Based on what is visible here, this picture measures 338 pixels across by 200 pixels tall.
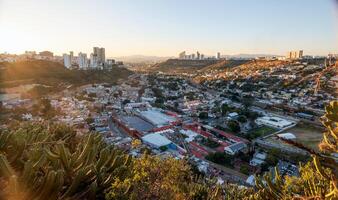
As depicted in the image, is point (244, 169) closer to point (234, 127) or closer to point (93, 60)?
point (234, 127)

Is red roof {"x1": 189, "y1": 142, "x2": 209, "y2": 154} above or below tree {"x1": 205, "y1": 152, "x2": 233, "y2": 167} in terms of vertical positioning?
below

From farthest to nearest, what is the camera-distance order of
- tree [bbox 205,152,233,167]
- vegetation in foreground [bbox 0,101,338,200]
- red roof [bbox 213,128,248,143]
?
1. red roof [bbox 213,128,248,143]
2. tree [bbox 205,152,233,167]
3. vegetation in foreground [bbox 0,101,338,200]

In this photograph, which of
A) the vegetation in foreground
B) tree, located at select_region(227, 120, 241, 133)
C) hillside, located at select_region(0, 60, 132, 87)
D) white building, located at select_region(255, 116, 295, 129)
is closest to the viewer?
the vegetation in foreground

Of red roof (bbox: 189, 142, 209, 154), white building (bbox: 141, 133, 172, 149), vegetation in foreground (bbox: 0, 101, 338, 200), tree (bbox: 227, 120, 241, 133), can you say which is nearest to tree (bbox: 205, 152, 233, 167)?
red roof (bbox: 189, 142, 209, 154)

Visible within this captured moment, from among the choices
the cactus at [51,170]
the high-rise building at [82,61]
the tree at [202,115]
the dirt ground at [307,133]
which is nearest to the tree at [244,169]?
the dirt ground at [307,133]

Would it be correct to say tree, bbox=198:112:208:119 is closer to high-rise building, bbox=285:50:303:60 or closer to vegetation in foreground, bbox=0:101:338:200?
vegetation in foreground, bbox=0:101:338:200

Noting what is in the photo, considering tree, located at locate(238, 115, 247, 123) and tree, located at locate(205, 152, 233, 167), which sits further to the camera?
tree, located at locate(238, 115, 247, 123)

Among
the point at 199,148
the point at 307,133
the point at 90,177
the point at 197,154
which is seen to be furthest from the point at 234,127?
the point at 90,177

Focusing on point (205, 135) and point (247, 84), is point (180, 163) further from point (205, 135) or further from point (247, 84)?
point (247, 84)

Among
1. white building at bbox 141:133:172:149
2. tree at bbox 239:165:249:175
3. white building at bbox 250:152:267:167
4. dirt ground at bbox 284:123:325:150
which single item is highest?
white building at bbox 141:133:172:149
